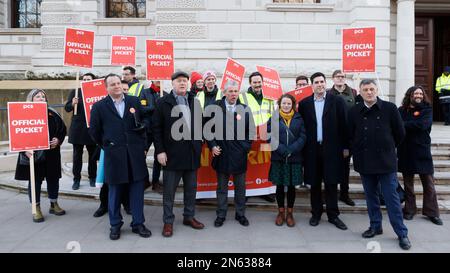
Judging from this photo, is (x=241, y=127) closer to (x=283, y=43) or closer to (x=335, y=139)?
(x=335, y=139)

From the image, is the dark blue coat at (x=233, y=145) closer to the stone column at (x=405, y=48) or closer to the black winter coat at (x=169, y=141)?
the black winter coat at (x=169, y=141)

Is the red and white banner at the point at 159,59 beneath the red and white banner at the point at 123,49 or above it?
beneath

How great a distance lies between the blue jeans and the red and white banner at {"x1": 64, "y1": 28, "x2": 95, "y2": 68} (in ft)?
18.3

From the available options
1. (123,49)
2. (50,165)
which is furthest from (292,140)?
(123,49)

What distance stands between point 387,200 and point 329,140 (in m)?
1.08

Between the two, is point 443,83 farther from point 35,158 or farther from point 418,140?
point 35,158

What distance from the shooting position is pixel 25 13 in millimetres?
15148

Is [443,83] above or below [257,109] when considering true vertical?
above

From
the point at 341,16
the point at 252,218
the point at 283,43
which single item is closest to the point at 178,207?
the point at 252,218

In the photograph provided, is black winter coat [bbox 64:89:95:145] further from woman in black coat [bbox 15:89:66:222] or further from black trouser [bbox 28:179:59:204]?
black trouser [bbox 28:179:59:204]

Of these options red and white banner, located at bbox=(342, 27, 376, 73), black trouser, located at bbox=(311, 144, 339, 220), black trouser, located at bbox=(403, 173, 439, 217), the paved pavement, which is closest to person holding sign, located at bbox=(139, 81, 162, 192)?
the paved pavement

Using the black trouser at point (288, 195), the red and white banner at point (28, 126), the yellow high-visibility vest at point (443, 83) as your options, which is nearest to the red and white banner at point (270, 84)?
the black trouser at point (288, 195)

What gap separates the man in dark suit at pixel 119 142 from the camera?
16.2 ft

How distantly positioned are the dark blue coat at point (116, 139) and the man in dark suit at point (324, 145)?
2.37 meters
